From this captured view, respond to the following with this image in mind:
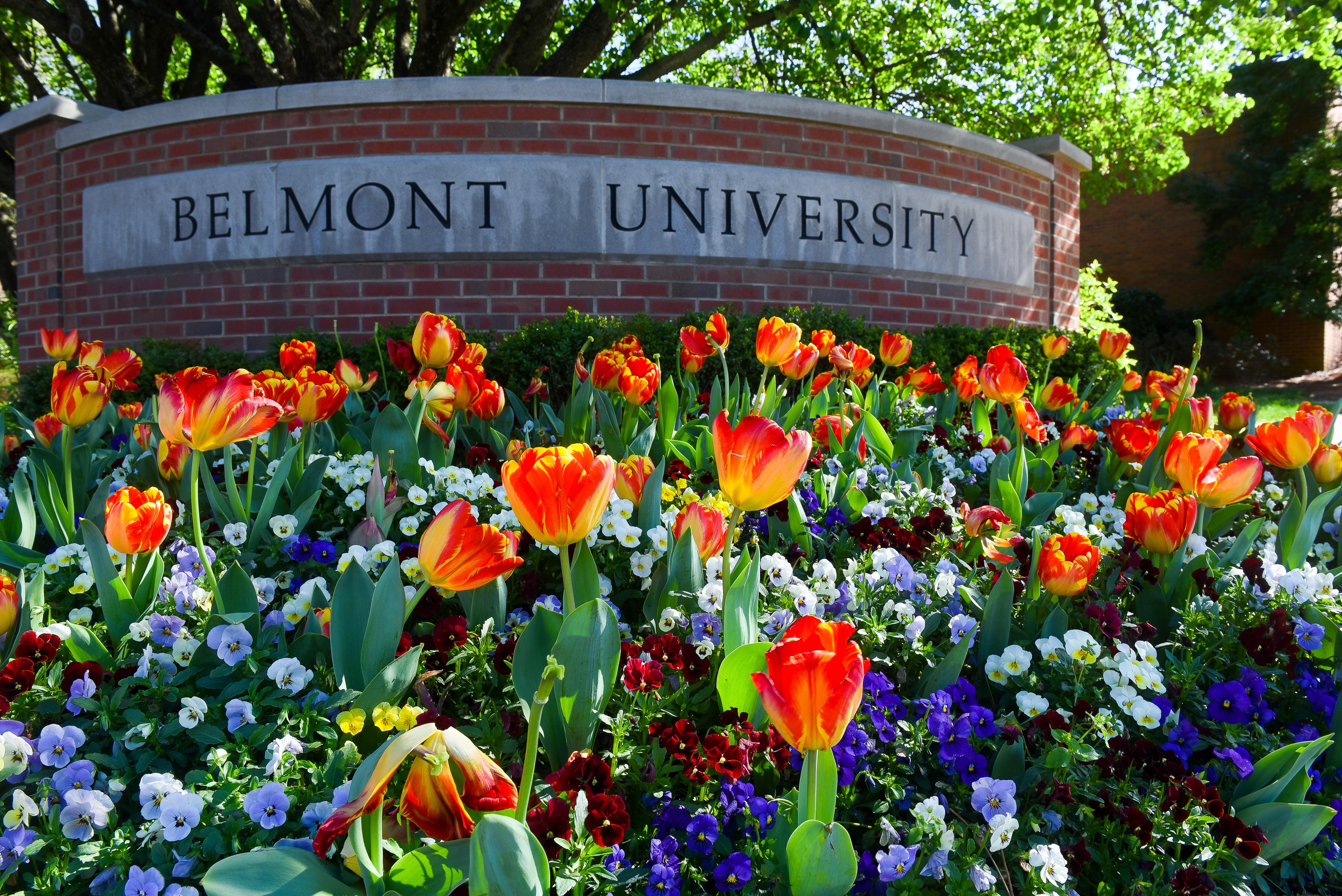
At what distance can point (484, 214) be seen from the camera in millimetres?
5895

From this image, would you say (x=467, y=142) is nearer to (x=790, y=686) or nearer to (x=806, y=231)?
(x=806, y=231)

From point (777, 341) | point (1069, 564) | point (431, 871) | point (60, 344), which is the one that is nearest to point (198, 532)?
point (431, 871)

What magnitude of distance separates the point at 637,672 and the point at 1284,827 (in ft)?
3.12

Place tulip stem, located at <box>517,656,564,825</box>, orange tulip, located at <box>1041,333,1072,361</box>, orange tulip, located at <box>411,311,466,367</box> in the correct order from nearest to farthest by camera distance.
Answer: tulip stem, located at <box>517,656,564,825</box> < orange tulip, located at <box>411,311,466,367</box> < orange tulip, located at <box>1041,333,1072,361</box>

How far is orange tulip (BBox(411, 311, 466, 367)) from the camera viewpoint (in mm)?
2486

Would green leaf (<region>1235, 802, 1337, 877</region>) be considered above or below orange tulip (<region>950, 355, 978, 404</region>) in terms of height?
below

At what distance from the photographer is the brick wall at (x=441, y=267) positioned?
5930 millimetres

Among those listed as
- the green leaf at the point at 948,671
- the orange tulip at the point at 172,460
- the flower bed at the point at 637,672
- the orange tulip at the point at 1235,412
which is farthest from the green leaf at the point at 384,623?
the orange tulip at the point at 1235,412

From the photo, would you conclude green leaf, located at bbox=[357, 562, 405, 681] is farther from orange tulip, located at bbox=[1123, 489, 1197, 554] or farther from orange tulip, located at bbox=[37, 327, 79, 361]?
orange tulip, located at bbox=[37, 327, 79, 361]

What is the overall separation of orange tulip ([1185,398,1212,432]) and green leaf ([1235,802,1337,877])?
1.42m

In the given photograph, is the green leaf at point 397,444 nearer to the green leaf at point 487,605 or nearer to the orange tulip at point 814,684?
the green leaf at point 487,605

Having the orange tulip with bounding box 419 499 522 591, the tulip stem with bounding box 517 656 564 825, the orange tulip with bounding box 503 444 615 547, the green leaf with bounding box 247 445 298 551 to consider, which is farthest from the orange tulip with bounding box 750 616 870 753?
the green leaf with bounding box 247 445 298 551

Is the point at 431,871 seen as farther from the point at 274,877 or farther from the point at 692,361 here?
the point at 692,361

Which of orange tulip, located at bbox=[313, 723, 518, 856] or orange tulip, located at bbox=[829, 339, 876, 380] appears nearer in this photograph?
orange tulip, located at bbox=[313, 723, 518, 856]
